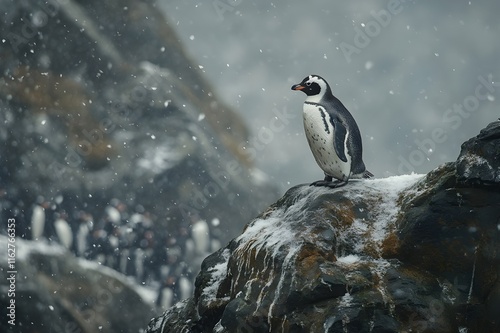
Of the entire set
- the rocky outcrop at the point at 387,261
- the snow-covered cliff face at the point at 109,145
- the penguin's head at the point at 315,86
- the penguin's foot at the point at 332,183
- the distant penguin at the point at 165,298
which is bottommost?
the rocky outcrop at the point at 387,261

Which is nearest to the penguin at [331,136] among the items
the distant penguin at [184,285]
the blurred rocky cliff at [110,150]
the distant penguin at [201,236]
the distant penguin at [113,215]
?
the blurred rocky cliff at [110,150]

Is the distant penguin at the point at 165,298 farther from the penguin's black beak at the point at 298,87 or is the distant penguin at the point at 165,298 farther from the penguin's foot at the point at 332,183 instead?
the penguin's foot at the point at 332,183

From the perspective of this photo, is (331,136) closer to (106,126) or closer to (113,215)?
(113,215)

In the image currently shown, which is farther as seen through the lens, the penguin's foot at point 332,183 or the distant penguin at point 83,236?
the distant penguin at point 83,236

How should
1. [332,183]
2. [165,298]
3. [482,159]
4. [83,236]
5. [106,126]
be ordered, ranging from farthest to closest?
[106,126], [165,298], [83,236], [332,183], [482,159]

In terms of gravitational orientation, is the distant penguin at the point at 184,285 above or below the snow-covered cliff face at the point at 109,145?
below

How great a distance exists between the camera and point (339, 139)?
20.8ft

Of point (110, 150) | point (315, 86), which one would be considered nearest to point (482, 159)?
point (315, 86)

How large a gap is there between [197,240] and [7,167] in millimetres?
11850

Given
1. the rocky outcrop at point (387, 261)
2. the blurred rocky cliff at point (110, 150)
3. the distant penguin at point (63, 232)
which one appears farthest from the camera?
the blurred rocky cliff at point (110, 150)

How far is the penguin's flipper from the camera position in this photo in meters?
6.34

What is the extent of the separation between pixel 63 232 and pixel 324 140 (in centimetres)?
2801

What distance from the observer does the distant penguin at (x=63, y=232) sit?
31469 mm

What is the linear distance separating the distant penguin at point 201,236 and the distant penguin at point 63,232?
742 centimetres
